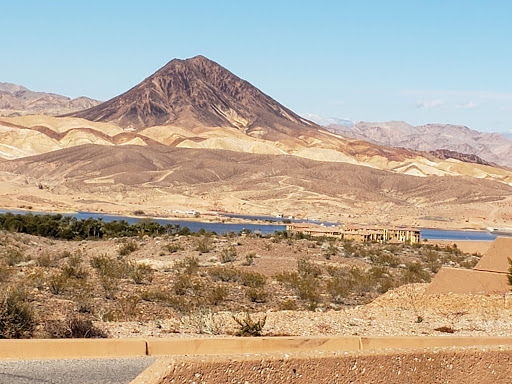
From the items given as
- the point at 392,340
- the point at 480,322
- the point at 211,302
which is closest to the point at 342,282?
the point at 211,302

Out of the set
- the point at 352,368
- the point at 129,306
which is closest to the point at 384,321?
the point at 129,306

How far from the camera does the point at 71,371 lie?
759cm

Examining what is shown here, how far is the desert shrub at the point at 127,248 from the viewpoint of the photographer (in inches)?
1255

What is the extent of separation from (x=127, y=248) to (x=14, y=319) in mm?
22385

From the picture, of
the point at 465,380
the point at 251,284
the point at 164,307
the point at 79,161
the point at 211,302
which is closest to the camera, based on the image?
the point at 465,380

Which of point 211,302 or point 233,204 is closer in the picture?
point 211,302

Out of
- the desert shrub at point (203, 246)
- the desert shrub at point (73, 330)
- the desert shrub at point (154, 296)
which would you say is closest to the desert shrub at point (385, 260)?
the desert shrub at point (203, 246)

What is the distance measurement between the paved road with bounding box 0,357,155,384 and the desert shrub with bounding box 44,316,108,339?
197cm

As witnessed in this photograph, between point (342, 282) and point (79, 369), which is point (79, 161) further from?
point (79, 369)

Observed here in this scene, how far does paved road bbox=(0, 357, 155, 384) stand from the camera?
Answer: 7199mm

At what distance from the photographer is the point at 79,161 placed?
17325 cm

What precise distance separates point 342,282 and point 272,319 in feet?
37.2

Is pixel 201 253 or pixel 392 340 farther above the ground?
pixel 392 340

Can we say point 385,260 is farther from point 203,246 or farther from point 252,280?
point 252,280
